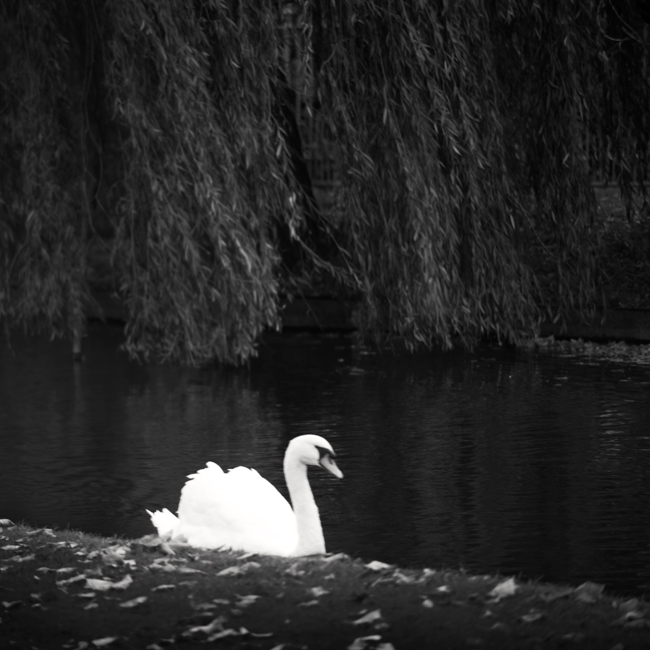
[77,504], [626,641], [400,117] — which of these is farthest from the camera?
[400,117]

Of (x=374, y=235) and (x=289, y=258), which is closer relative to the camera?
(x=374, y=235)

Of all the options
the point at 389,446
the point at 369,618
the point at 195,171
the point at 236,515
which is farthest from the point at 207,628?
the point at 195,171

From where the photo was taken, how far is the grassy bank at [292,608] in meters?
5.70

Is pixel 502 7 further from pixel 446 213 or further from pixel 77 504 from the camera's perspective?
pixel 77 504

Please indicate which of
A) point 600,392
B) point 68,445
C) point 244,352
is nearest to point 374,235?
point 244,352

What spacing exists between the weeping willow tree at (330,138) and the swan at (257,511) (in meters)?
5.03

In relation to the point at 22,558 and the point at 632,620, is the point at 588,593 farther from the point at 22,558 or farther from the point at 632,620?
the point at 22,558

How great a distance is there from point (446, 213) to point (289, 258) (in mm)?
5766

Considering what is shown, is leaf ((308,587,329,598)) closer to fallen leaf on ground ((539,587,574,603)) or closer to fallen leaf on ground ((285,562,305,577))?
fallen leaf on ground ((285,562,305,577))

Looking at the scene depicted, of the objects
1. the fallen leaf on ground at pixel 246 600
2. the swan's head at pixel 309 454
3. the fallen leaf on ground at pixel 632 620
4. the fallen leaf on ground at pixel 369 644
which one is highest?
the swan's head at pixel 309 454

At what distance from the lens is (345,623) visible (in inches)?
232

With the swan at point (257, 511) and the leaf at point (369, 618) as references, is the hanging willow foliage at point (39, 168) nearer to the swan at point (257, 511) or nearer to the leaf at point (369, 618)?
the swan at point (257, 511)

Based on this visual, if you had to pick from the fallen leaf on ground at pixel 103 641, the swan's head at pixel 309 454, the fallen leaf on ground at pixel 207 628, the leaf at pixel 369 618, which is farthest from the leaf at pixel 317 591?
the swan's head at pixel 309 454

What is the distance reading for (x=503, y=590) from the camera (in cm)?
622
